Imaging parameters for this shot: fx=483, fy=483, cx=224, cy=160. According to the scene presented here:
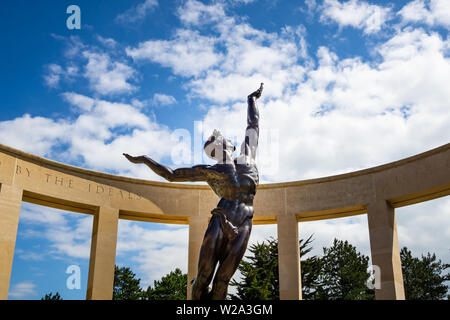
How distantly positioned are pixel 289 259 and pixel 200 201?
5.12 m

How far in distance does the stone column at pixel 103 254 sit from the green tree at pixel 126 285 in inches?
1708

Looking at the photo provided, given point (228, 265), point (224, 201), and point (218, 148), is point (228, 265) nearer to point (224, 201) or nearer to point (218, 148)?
point (224, 201)

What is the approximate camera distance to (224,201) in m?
9.48

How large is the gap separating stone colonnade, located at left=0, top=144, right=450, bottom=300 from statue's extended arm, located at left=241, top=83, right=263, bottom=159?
37.8ft

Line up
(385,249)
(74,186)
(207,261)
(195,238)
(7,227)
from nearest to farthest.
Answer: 1. (207,261)
2. (7,227)
3. (385,249)
4. (74,186)
5. (195,238)

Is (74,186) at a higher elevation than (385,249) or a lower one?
higher

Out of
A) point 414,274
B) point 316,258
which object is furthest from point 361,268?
point 316,258

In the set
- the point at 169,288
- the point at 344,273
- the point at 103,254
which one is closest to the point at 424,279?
the point at 344,273

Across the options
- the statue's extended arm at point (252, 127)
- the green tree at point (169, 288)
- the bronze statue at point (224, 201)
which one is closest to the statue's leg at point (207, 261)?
the bronze statue at point (224, 201)

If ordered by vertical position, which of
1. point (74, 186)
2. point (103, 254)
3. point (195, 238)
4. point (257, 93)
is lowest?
point (103, 254)

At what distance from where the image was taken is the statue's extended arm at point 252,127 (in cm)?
1069

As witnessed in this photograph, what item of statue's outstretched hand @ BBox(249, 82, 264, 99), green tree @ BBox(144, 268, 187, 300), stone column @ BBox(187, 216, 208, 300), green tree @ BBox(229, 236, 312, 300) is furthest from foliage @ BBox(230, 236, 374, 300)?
statue's outstretched hand @ BBox(249, 82, 264, 99)

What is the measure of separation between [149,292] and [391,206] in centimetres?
4579
